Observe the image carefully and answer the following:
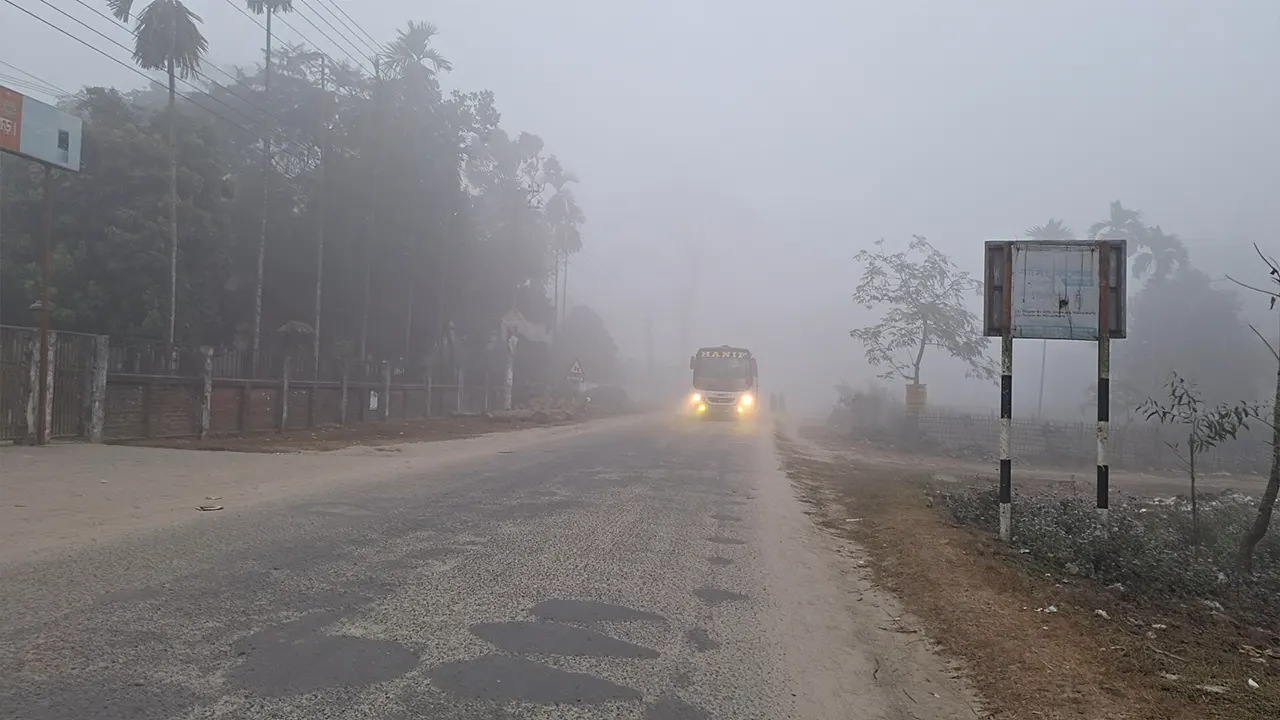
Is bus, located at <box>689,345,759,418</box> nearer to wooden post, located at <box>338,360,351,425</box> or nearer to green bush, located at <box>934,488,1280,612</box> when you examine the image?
wooden post, located at <box>338,360,351,425</box>

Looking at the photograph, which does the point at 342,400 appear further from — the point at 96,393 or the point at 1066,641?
the point at 1066,641

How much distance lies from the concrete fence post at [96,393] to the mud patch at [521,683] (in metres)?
15.2

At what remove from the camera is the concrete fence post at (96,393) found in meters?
16.2

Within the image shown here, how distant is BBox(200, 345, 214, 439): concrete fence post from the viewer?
64.2 feet

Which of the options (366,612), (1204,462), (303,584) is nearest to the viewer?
(366,612)

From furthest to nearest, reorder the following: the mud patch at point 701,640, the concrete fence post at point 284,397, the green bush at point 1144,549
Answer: the concrete fence post at point 284,397 < the green bush at point 1144,549 < the mud patch at point 701,640

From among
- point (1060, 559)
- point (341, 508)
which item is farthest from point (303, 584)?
point (1060, 559)

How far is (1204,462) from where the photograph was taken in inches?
1105

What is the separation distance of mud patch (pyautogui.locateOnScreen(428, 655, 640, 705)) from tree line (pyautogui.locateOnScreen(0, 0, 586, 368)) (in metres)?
24.1

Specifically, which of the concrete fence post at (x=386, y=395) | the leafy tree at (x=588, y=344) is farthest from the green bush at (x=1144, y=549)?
the leafy tree at (x=588, y=344)

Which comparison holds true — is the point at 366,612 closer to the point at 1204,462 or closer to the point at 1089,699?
the point at 1089,699

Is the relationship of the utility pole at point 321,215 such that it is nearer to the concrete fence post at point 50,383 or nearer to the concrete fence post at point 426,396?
the concrete fence post at point 426,396

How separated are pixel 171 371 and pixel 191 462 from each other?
18.5 feet

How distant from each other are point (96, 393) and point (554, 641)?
15.3m
